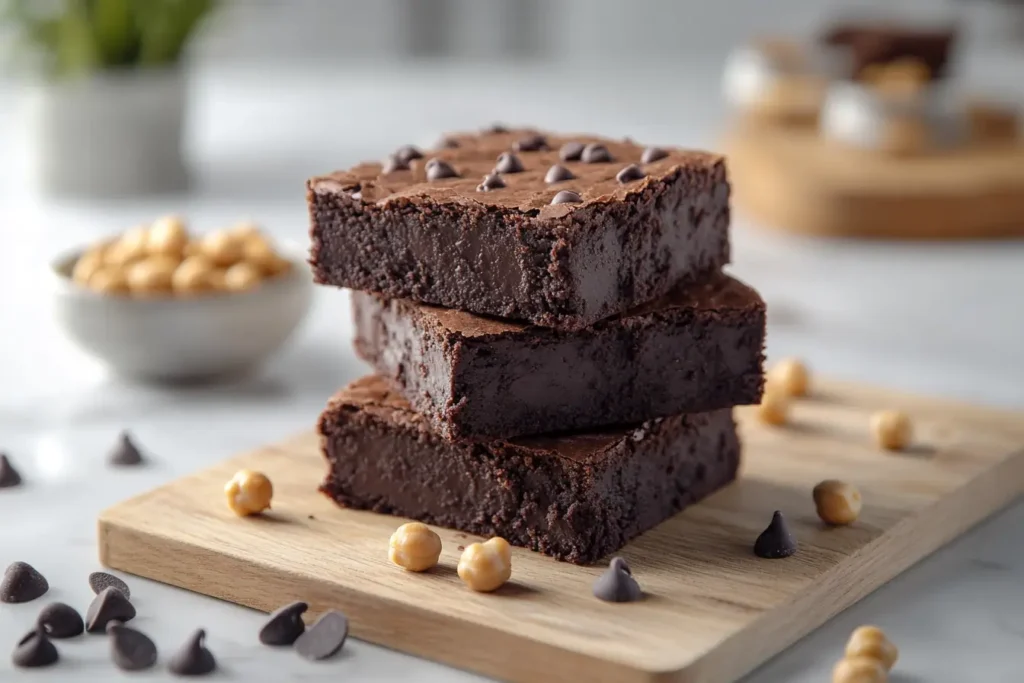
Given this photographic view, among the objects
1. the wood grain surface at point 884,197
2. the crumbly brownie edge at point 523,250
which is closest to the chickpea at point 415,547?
the crumbly brownie edge at point 523,250

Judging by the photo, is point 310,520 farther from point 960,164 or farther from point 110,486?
point 960,164

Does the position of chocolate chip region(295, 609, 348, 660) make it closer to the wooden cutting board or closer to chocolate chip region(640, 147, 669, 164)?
the wooden cutting board

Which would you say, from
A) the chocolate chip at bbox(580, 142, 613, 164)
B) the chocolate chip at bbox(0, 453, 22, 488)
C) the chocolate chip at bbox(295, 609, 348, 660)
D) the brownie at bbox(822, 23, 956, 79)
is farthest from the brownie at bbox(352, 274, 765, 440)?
the brownie at bbox(822, 23, 956, 79)

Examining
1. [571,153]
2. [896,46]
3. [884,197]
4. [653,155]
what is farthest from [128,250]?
[896,46]

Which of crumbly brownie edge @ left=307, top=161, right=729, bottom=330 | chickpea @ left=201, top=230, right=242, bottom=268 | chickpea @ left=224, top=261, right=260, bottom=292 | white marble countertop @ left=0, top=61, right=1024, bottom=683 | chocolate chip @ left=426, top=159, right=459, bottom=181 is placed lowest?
white marble countertop @ left=0, top=61, right=1024, bottom=683

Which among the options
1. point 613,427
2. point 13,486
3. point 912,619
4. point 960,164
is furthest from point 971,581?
point 960,164

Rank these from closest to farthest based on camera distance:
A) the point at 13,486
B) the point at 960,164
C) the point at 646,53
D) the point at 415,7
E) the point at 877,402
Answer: the point at 13,486, the point at 877,402, the point at 960,164, the point at 415,7, the point at 646,53

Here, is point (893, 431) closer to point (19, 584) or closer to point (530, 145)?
point (530, 145)
